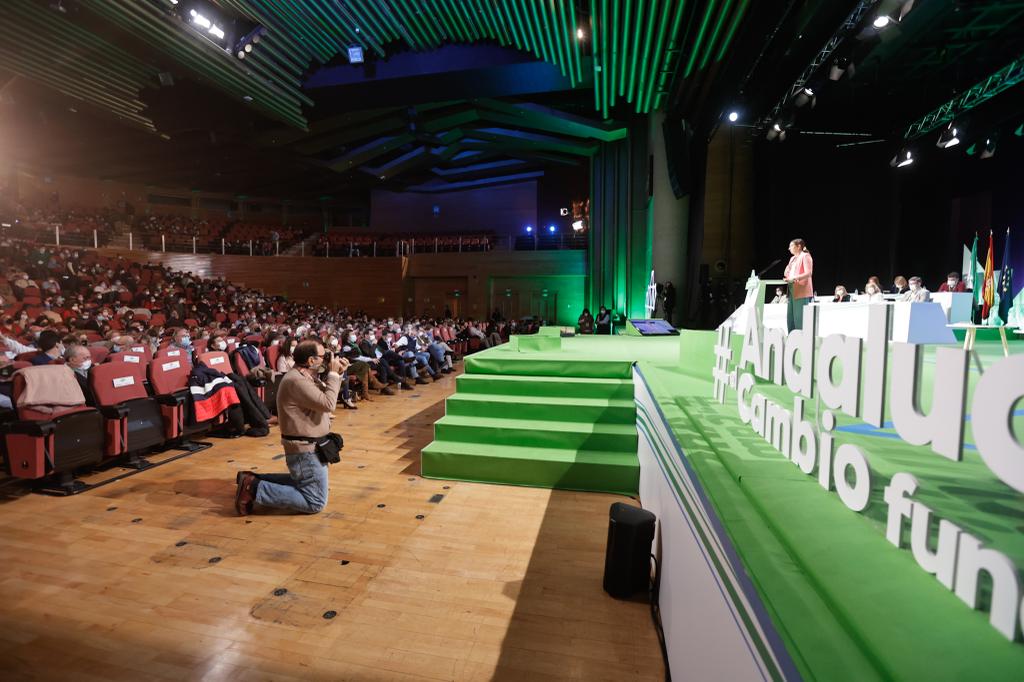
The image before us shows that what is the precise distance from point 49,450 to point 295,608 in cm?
269

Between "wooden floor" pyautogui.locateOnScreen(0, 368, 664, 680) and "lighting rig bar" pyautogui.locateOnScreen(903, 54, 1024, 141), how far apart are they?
7588 millimetres

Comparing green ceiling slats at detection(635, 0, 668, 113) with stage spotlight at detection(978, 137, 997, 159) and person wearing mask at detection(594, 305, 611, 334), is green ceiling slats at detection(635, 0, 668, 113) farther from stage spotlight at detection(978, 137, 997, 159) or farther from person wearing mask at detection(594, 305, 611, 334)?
stage spotlight at detection(978, 137, 997, 159)

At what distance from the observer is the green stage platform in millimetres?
3977

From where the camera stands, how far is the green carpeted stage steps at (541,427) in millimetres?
3977

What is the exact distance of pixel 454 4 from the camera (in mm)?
9188

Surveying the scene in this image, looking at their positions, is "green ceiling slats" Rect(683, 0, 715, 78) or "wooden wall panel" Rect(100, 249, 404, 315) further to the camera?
"wooden wall panel" Rect(100, 249, 404, 315)

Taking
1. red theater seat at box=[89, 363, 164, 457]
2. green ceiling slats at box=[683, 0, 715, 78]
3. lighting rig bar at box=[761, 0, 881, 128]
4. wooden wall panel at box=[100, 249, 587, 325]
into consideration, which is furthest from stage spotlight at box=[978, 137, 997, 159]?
red theater seat at box=[89, 363, 164, 457]

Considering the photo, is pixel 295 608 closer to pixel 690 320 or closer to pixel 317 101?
pixel 690 320

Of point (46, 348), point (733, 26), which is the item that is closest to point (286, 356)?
point (46, 348)

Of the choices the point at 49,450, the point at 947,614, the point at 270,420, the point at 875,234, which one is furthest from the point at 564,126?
the point at 947,614

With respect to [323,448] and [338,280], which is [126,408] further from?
[338,280]

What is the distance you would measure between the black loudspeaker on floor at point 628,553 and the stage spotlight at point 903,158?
9.74 metres

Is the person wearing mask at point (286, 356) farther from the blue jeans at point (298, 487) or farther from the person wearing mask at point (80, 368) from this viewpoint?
the blue jeans at point (298, 487)

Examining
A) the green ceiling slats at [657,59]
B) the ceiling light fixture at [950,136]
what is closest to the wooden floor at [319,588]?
the green ceiling slats at [657,59]
